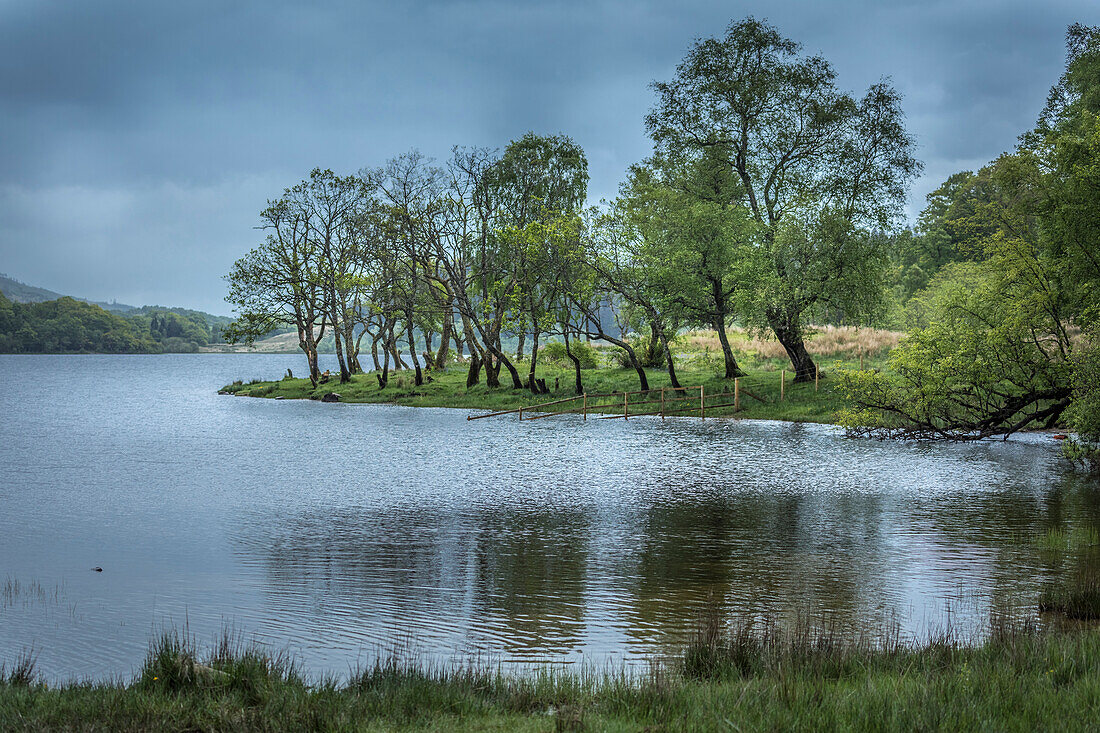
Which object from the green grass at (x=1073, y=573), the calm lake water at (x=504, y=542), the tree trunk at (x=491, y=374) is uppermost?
the tree trunk at (x=491, y=374)

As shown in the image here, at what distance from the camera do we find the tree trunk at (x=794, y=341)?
135 feet

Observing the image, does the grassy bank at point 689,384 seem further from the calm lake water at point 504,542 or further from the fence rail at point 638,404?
the calm lake water at point 504,542

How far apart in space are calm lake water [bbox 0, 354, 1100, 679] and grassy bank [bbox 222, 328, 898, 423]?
10592 mm

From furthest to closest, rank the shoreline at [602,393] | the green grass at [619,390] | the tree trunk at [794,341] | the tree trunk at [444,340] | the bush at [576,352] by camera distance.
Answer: the tree trunk at [444,340] → the bush at [576,352] → the tree trunk at [794,341] → the green grass at [619,390] → the shoreline at [602,393]

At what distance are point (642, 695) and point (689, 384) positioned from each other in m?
44.0

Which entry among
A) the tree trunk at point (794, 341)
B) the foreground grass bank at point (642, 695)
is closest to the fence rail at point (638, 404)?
the tree trunk at point (794, 341)

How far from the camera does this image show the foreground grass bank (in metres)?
5.63

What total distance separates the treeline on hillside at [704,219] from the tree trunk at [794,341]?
11cm

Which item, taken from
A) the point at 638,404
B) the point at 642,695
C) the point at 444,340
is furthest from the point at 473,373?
the point at 642,695

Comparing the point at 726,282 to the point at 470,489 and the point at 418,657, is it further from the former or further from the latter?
the point at 418,657

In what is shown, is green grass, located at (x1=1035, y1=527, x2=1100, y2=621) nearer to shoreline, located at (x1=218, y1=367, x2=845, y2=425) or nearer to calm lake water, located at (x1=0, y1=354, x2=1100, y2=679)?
calm lake water, located at (x1=0, y1=354, x2=1100, y2=679)

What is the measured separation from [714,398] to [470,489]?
26009 mm

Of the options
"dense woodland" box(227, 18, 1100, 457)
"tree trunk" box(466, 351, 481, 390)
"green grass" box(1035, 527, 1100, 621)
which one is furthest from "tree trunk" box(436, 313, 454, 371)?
"green grass" box(1035, 527, 1100, 621)

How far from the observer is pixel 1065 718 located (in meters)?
5.49
